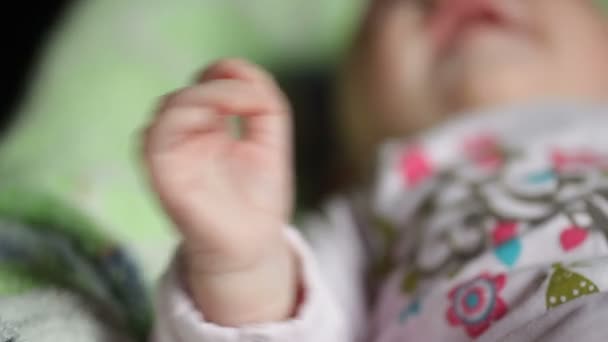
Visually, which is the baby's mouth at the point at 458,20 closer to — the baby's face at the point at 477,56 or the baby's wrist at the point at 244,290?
the baby's face at the point at 477,56

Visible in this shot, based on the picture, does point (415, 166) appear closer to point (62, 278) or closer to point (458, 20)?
point (458, 20)

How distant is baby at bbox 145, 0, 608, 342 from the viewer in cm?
40

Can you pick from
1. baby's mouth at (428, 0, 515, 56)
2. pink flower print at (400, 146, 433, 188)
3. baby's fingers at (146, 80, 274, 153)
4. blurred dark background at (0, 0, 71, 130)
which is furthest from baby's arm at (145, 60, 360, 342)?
blurred dark background at (0, 0, 71, 130)

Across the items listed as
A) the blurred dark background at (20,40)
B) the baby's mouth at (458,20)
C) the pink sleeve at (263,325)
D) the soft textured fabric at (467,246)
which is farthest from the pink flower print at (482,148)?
the blurred dark background at (20,40)

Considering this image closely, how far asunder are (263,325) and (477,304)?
0.51 ft

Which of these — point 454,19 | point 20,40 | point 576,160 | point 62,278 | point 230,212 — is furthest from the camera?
point 20,40

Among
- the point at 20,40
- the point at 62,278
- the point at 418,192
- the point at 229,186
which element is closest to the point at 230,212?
the point at 229,186

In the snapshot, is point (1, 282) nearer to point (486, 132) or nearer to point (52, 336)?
point (52, 336)

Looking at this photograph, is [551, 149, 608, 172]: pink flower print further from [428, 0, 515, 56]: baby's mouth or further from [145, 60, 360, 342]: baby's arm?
[145, 60, 360, 342]: baby's arm

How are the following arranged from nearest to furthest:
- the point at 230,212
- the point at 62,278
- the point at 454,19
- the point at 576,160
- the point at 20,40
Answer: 1. the point at 230,212
2. the point at 62,278
3. the point at 576,160
4. the point at 454,19
5. the point at 20,40

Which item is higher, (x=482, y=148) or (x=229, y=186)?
(x=229, y=186)

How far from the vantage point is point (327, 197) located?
0.94 meters

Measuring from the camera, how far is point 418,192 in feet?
2.20

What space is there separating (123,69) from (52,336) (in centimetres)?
44
